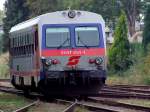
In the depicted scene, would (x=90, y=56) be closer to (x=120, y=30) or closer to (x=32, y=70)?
(x=32, y=70)

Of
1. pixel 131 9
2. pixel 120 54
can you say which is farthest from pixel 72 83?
pixel 131 9

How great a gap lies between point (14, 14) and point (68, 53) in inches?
2031

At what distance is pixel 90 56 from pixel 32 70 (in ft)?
8.29

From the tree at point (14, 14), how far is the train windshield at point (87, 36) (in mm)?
49911

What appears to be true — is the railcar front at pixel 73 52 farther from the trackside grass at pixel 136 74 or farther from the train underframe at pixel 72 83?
the trackside grass at pixel 136 74

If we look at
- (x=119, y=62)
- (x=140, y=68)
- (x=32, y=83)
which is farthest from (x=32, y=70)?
(x=119, y=62)

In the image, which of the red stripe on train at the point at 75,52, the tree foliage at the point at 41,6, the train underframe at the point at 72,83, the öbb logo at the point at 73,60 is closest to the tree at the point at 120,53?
the train underframe at the point at 72,83

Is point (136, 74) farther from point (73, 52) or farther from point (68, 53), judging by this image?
point (68, 53)

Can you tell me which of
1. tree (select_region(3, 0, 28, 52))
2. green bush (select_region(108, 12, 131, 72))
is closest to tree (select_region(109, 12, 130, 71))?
green bush (select_region(108, 12, 131, 72))

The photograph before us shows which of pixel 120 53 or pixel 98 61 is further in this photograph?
pixel 120 53

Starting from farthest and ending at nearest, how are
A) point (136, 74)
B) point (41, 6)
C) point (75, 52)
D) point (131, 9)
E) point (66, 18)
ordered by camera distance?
1. point (131, 9)
2. point (41, 6)
3. point (136, 74)
4. point (66, 18)
5. point (75, 52)

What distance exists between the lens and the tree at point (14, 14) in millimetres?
72481

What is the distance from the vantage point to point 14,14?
7319cm

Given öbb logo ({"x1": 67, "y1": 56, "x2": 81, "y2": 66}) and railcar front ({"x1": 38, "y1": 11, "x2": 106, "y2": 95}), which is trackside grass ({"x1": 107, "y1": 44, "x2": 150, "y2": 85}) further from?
öbb logo ({"x1": 67, "y1": 56, "x2": 81, "y2": 66})
